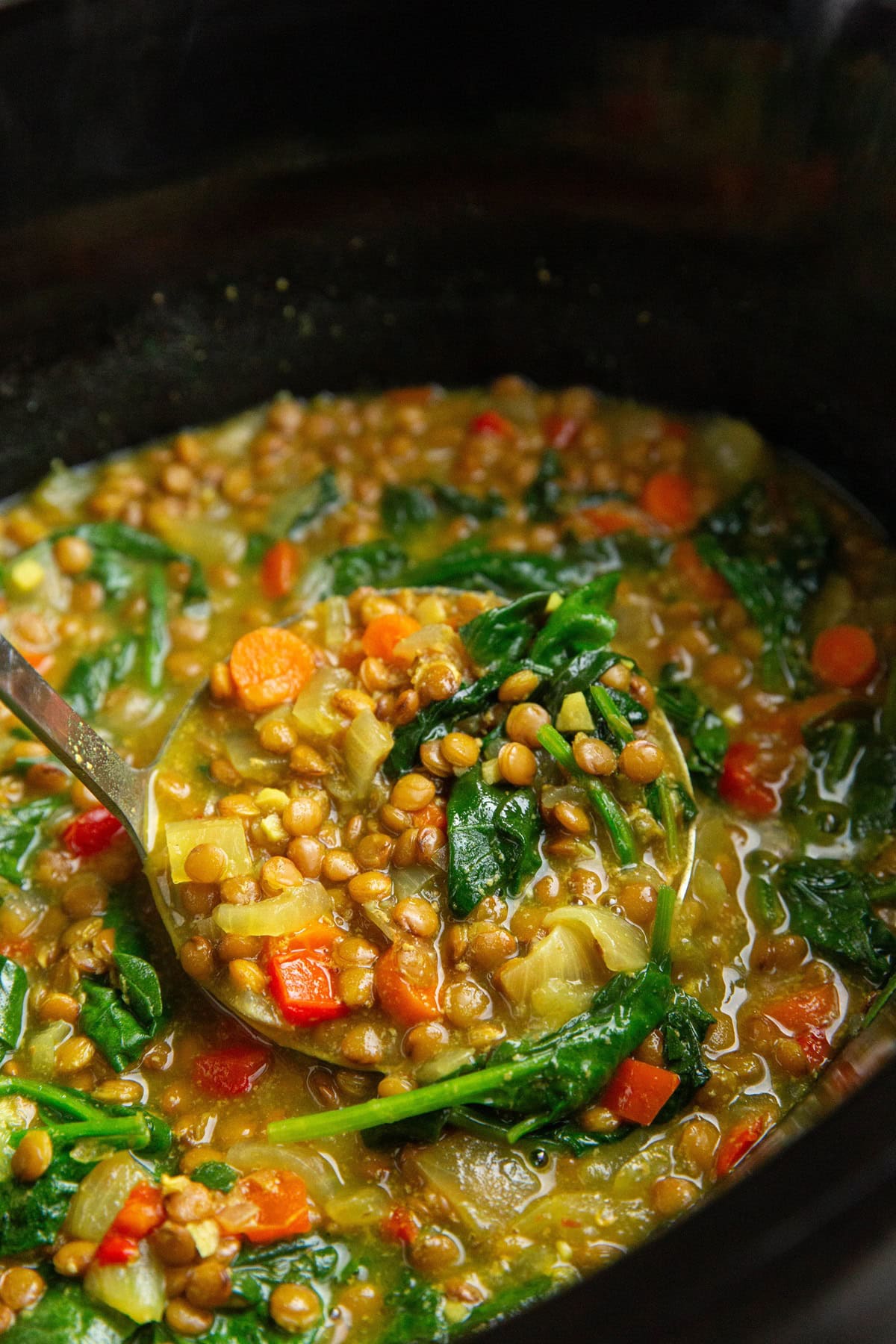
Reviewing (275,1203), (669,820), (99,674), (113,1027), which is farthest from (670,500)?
(275,1203)

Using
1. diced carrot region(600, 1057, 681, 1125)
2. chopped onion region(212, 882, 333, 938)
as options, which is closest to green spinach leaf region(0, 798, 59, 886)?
chopped onion region(212, 882, 333, 938)

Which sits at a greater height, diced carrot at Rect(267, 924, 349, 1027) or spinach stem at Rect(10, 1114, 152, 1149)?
diced carrot at Rect(267, 924, 349, 1027)

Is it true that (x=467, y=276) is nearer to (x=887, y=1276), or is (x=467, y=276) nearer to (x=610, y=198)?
(x=610, y=198)

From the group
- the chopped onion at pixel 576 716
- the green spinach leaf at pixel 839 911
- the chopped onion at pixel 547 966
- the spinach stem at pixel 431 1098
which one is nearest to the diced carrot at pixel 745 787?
the green spinach leaf at pixel 839 911

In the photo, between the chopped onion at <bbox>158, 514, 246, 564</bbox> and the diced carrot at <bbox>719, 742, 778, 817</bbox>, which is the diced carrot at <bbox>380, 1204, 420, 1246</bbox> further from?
the chopped onion at <bbox>158, 514, 246, 564</bbox>

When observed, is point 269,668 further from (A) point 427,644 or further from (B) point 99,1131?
(B) point 99,1131

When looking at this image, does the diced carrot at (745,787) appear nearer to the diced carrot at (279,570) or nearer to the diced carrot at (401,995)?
the diced carrot at (401,995)
